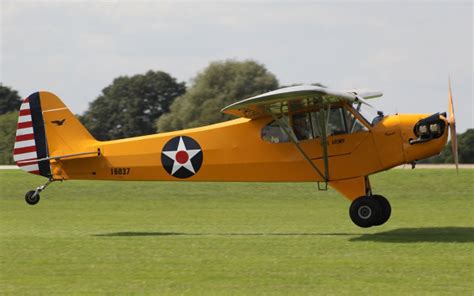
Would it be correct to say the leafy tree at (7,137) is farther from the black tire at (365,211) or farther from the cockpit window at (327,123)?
the black tire at (365,211)

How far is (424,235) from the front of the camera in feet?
46.5

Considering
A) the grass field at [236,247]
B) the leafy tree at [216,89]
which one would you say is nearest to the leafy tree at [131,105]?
the leafy tree at [216,89]

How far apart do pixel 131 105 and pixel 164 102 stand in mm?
3787

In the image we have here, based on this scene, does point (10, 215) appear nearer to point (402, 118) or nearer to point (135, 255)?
point (135, 255)

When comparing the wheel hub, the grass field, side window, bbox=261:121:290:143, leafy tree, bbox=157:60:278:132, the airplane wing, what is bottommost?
the grass field

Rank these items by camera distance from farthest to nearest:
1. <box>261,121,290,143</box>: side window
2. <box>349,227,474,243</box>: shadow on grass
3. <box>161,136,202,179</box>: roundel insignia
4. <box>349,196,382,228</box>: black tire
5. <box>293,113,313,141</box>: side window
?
<box>161,136,202,179</box>: roundel insignia → <box>261,121,290,143</box>: side window → <box>293,113,313,141</box>: side window → <box>349,196,382,228</box>: black tire → <box>349,227,474,243</box>: shadow on grass

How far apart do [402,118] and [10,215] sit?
9822 millimetres

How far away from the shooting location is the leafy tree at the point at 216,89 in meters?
63.5

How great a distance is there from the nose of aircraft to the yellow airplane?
0.06 ft

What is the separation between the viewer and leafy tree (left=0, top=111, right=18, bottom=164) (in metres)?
43.4

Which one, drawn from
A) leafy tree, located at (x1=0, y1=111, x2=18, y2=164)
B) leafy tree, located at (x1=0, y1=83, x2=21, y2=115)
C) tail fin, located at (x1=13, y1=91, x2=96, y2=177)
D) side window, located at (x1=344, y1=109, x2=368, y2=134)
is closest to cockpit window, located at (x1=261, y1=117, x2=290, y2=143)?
side window, located at (x1=344, y1=109, x2=368, y2=134)

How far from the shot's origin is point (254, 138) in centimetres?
1548

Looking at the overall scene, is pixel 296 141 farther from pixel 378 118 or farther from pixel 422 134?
pixel 422 134

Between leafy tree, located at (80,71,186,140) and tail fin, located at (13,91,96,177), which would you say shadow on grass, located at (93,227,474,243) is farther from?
leafy tree, located at (80,71,186,140)
